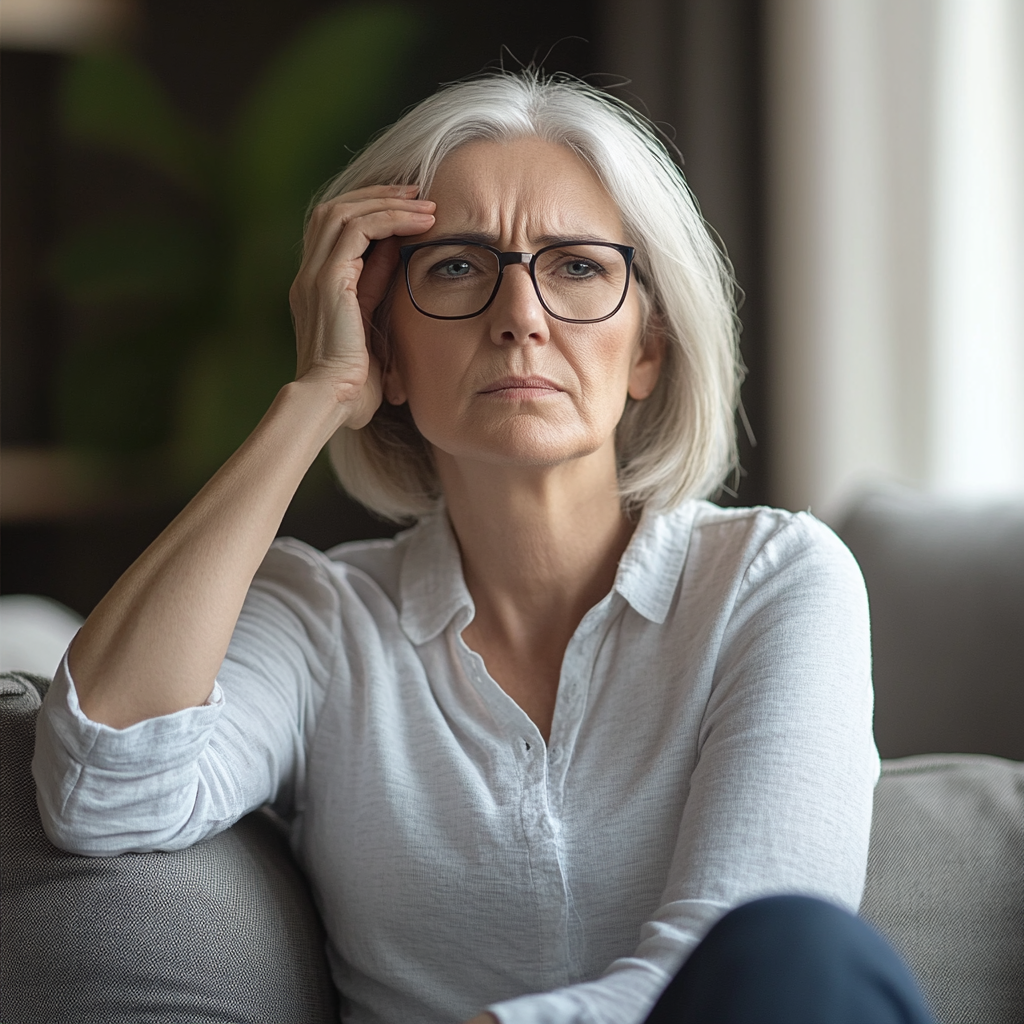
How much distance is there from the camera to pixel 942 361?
261cm

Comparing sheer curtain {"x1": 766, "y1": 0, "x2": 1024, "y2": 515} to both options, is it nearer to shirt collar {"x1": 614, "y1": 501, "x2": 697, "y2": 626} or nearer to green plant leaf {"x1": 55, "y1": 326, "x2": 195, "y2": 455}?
shirt collar {"x1": 614, "y1": 501, "x2": 697, "y2": 626}

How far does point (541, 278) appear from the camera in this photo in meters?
1.24

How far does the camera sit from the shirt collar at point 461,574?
4.11 ft

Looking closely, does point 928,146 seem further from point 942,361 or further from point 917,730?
point 917,730

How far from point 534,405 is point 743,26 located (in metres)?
2.45

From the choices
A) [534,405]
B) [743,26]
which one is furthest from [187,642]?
[743,26]

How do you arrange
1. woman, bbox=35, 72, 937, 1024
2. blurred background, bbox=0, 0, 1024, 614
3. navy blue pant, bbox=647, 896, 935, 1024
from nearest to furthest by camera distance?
navy blue pant, bbox=647, 896, 935, 1024
woman, bbox=35, 72, 937, 1024
blurred background, bbox=0, 0, 1024, 614

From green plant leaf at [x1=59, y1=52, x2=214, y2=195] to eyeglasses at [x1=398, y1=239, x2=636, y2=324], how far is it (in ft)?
9.22

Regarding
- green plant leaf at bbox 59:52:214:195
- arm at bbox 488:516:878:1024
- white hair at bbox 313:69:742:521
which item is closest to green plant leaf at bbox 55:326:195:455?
green plant leaf at bbox 59:52:214:195

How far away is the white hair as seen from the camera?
1.29m

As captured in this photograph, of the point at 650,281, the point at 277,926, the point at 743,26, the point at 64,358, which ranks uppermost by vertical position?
the point at 743,26

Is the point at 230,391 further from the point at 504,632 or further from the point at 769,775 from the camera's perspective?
the point at 769,775

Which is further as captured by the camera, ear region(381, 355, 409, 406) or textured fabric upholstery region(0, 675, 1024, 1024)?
ear region(381, 355, 409, 406)

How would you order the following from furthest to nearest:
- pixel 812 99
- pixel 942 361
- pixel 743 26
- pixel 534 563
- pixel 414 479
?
pixel 743 26 → pixel 812 99 → pixel 942 361 → pixel 414 479 → pixel 534 563
